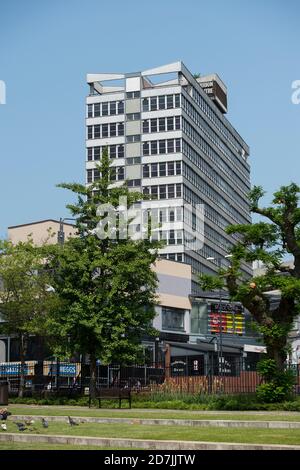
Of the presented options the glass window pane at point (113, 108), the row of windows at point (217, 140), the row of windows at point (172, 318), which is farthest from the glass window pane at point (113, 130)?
the row of windows at point (172, 318)

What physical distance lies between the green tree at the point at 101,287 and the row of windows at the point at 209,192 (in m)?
Answer: 72.8

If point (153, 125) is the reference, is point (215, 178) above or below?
below

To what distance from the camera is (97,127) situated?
361 feet

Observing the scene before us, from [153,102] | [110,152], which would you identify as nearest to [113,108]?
[153,102]

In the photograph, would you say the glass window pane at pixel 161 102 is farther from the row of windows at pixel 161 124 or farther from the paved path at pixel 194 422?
the paved path at pixel 194 422

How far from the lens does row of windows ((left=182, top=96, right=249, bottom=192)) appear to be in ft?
357

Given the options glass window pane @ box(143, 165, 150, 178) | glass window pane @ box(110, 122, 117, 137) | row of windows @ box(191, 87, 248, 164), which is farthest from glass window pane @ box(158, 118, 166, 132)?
row of windows @ box(191, 87, 248, 164)

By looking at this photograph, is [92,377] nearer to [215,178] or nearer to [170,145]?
[170,145]

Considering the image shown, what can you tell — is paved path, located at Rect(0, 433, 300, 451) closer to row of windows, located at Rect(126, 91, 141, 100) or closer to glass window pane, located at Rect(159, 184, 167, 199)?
glass window pane, located at Rect(159, 184, 167, 199)

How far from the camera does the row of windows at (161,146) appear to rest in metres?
104

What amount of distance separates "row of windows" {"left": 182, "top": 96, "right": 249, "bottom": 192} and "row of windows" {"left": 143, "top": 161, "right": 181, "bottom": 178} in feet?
28.2

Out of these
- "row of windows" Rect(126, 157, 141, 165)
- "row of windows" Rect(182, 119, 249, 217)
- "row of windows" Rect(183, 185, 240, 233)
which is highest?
"row of windows" Rect(182, 119, 249, 217)

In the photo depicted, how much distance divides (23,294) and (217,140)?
90.9 metres

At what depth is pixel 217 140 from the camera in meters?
124
